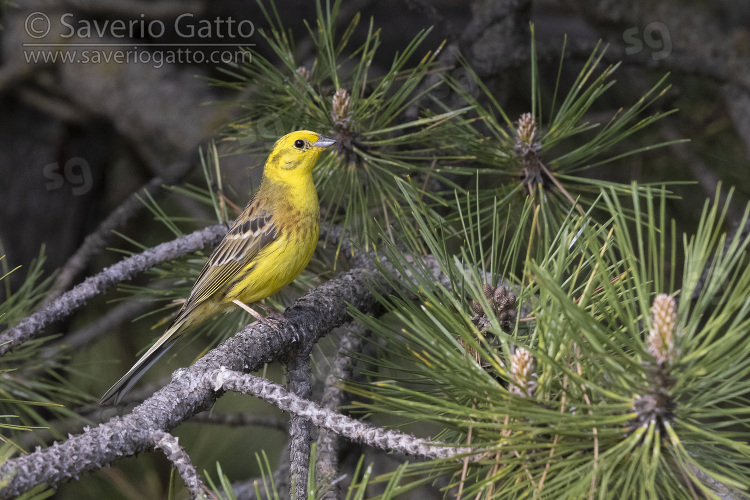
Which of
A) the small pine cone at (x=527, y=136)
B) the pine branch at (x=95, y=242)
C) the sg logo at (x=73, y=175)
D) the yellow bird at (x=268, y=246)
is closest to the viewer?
the small pine cone at (x=527, y=136)

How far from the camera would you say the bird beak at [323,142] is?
3071 mm

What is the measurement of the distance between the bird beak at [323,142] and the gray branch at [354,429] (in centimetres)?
158

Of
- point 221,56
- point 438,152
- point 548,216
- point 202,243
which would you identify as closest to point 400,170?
point 438,152

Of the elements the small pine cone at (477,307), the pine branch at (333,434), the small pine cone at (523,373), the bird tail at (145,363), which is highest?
the small pine cone at (477,307)

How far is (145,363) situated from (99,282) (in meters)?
0.58

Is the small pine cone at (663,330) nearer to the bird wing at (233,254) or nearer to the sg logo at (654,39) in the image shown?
the bird wing at (233,254)

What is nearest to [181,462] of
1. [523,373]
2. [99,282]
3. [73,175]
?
[523,373]

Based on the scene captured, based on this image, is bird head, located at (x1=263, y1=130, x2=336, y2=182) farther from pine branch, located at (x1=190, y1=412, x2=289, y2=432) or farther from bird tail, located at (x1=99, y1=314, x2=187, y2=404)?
pine branch, located at (x1=190, y1=412, x2=289, y2=432)

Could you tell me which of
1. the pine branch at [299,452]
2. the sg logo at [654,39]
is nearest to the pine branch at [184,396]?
the pine branch at [299,452]

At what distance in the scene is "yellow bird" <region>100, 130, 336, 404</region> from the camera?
3262 mm

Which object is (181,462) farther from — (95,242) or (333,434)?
(95,242)

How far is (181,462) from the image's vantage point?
1.47 m

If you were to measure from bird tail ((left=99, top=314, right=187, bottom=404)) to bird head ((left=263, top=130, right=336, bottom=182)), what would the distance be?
876mm

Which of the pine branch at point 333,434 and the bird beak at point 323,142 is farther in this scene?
the bird beak at point 323,142
